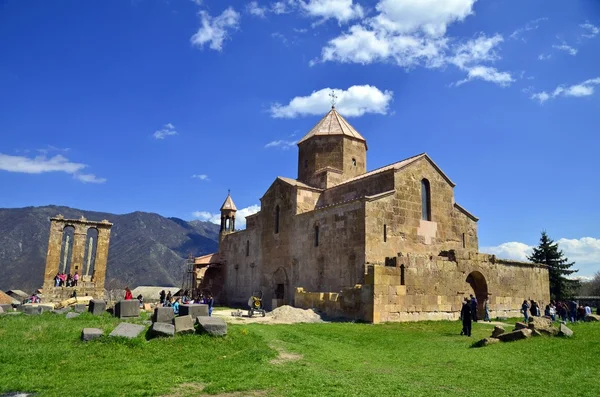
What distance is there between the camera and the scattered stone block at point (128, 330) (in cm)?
909

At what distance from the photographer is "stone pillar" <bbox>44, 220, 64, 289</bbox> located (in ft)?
81.7

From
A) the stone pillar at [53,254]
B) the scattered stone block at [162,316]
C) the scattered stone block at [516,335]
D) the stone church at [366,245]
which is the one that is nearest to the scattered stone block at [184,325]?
the scattered stone block at [162,316]

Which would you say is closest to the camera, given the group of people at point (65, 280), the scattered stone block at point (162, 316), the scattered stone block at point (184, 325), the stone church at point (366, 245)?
the scattered stone block at point (184, 325)

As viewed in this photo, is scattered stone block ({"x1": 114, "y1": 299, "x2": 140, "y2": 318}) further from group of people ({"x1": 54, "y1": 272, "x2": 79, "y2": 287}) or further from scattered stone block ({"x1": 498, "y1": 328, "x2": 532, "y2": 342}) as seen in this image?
group of people ({"x1": 54, "y1": 272, "x2": 79, "y2": 287})

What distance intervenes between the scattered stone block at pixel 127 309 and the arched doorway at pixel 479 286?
1466 cm

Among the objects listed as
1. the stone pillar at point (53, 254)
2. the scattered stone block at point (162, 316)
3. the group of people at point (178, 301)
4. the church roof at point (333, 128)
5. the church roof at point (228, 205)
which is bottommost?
the group of people at point (178, 301)

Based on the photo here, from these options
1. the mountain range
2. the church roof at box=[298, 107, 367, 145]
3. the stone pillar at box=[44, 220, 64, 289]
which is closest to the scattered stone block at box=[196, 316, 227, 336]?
→ the church roof at box=[298, 107, 367, 145]

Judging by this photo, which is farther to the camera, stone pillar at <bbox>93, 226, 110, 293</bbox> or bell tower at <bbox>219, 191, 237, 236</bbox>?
bell tower at <bbox>219, 191, 237, 236</bbox>

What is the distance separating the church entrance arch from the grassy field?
11.7 m

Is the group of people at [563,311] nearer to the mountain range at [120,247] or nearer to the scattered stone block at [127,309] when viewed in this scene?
the scattered stone block at [127,309]

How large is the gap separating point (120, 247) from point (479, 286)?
277 feet

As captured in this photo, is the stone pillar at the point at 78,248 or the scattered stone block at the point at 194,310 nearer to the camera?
the scattered stone block at the point at 194,310

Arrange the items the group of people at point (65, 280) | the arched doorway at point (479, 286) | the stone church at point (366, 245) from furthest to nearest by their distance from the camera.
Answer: the group of people at point (65, 280), the arched doorway at point (479, 286), the stone church at point (366, 245)

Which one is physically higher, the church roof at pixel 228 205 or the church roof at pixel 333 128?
the church roof at pixel 333 128
